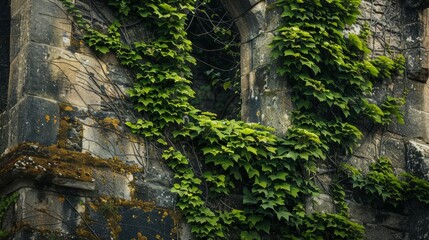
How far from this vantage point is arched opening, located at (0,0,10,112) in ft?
29.6

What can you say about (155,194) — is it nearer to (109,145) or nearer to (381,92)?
(109,145)

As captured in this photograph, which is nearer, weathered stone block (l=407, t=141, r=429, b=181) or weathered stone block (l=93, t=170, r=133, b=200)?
weathered stone block (l=93, t=170, r=133, b=200)

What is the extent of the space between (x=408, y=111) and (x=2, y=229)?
453 cm

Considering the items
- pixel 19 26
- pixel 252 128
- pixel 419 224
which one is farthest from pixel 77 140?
pixel 419 224

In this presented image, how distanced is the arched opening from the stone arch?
2.14m

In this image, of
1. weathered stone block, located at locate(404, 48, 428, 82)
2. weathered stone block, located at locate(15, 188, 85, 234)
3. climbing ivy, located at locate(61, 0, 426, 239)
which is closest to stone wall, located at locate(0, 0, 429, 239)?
weathered stone block, located at locate(15, 188, 85, 234)

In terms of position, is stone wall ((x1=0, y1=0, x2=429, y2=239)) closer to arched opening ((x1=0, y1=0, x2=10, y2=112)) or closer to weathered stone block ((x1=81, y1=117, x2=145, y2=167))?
weathered stone block ((x1=81, y1=117, x2=145, y2=167))

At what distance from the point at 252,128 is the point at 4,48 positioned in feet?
8.39

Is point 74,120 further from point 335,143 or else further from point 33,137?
point 335,143

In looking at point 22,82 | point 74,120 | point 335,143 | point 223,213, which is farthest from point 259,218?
point 22,82

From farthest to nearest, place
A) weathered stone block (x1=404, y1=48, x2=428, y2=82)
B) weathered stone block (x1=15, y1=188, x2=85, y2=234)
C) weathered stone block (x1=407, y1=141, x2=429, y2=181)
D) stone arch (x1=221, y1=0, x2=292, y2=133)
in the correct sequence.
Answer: weathered stone block (x1=404, y1=48, x2=428, y2=82)
weathered stone block (x1=407, y1=141, x2=429, y2=181)
stone arch (x1=221, y1=0, x2=292, y2=133)
weathered stone block (x1=15, y1=188, x2=85, y2=234)

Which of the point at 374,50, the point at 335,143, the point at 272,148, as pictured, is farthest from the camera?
the point at 374,50

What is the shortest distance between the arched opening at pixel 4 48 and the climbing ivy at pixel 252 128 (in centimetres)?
127

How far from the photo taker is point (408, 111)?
10.0 meters
